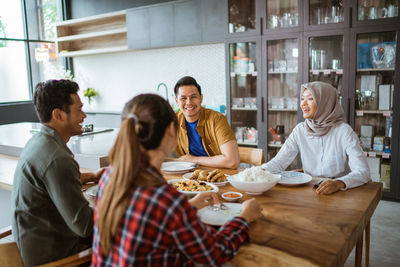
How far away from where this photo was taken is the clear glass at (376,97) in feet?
→ 11.5

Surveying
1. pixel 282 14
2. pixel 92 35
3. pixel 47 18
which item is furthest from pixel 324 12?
pixel 47 18

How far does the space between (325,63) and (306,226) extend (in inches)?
115

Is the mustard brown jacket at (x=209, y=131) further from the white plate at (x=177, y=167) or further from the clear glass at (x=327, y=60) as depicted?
the clear glass at (x=327, y=60)

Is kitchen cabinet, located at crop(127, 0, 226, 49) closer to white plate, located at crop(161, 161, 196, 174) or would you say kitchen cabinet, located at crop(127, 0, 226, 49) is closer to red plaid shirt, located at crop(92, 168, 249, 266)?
white plate, located at crop(161, 161, 196, 174)

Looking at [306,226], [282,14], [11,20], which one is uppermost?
[11,20]

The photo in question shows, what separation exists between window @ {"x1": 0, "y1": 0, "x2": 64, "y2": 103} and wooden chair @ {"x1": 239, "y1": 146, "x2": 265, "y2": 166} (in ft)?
16.7

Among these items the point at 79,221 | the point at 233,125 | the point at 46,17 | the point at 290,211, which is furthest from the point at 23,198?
the point at 46,17

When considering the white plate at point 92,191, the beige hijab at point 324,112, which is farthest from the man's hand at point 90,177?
the beige hijab at point 324,112

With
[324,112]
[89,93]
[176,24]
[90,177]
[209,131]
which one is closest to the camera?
[90,177]

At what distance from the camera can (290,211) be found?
4.72ft

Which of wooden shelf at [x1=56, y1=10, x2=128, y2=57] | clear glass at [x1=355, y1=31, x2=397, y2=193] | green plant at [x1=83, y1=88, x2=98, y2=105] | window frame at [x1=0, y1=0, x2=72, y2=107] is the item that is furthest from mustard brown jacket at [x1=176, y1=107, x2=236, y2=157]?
window frame at [x1=0, y1=0, x2=72, y2=107]

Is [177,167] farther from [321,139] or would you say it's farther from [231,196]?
[321,139]

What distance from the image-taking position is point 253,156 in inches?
99.1

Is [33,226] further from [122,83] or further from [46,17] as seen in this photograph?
[46,17]
